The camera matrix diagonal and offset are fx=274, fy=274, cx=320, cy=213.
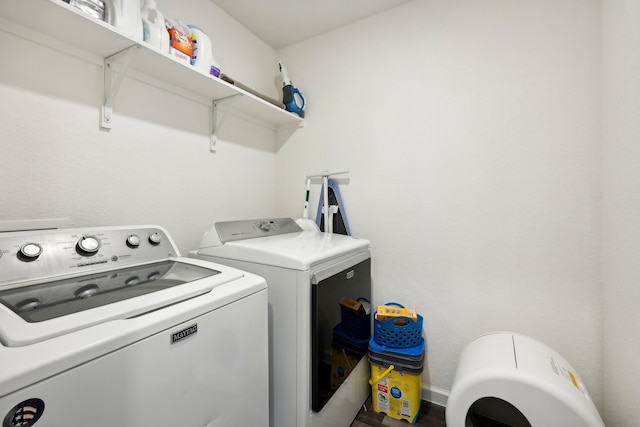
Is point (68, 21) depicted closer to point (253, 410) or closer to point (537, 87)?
point (253, 410)

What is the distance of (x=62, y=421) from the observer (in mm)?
541

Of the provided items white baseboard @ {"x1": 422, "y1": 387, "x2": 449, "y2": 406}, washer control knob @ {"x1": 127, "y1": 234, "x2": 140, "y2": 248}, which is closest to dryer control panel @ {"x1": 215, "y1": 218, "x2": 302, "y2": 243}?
washer control knob @ {"x1": 127, "y1": 234, "x2": 140, "y2": 248}

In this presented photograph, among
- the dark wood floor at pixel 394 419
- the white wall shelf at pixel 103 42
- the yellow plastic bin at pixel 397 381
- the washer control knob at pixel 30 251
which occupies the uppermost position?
the white wall shelf at pixel 103 42

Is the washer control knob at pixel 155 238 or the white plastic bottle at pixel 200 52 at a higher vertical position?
the white plastic bottle at pixel 200 52

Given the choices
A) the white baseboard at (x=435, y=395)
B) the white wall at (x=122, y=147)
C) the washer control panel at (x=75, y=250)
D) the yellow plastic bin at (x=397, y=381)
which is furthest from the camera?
the white baseboard at (x=435, y=395)

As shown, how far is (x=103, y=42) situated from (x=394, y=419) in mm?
2437

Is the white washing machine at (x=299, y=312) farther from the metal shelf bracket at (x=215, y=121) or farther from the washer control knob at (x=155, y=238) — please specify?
the metal shelf bracket at (x=215, y=121)

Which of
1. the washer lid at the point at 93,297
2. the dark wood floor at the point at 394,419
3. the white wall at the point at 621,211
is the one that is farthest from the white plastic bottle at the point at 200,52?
the dark wood floor at the point at 394,419

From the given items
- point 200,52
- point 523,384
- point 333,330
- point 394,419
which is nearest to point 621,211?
point 523,384

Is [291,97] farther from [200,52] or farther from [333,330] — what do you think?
[333,330]

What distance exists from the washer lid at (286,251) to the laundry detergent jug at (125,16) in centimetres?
100

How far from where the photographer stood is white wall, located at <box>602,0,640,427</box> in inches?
39.2

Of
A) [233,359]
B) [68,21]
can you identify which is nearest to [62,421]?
[233,359]

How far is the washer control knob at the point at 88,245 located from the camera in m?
1.02
